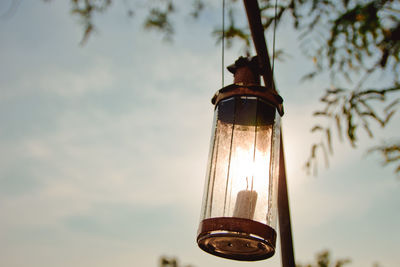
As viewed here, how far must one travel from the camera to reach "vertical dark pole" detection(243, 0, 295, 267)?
2.01 m

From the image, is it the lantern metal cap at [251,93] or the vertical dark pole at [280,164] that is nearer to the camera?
the lantern metal cap at [251,93]

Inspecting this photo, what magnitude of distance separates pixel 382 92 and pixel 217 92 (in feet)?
3.92

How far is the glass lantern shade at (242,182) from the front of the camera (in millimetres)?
1557

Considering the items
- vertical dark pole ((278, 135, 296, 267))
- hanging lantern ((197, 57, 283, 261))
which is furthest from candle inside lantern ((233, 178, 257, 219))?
vertical dark pole ((278, 135, 296, 267))

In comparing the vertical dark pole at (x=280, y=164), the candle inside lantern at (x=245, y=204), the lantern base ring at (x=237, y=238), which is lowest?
the lantern base ring at (x=237, y=238)

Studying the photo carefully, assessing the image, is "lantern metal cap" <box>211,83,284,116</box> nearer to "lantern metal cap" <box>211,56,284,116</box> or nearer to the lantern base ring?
"lantern metal cap" <box>211,56,284,116</box>

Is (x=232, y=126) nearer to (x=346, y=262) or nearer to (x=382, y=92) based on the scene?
(x=382, y=92)

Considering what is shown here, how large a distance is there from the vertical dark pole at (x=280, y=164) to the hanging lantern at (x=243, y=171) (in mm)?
113

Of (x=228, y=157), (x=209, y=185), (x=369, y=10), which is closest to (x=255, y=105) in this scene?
(x=228, y=157)

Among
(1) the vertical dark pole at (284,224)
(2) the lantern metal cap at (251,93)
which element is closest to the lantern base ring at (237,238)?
(1) the vertical dark pole at (284,224)

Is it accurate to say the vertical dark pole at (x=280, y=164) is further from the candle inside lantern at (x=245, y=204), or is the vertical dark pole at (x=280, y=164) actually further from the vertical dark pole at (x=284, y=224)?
the candle inside lantern at (x=245, y=204)

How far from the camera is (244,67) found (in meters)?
1.93

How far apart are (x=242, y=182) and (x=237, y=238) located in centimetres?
28

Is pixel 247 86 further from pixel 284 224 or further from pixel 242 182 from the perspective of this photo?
pixel 284 224
